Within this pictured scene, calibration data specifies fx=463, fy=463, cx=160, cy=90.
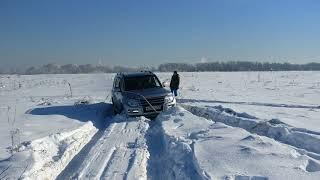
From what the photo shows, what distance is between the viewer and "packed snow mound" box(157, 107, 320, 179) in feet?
24.9

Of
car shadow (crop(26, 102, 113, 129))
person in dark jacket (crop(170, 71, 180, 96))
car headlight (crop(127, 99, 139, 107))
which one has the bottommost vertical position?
car shadow (crop(26, 102, 113, 129))

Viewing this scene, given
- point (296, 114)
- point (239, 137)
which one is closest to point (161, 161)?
point (239, 137)

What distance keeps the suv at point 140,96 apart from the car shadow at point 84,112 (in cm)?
91

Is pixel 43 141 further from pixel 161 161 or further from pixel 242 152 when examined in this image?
pixel 242 152

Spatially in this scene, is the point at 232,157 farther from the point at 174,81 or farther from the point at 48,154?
the point at 174,81

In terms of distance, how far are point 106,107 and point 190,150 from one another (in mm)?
13124

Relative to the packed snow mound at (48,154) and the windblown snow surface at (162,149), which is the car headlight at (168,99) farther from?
the packed snow mound at (48,154)

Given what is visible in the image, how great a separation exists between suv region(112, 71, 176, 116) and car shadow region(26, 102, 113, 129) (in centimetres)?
91

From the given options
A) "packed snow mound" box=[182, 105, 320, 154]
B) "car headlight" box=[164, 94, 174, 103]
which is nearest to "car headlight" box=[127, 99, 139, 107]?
"car headlight" box=[164, 94, 174, 103]

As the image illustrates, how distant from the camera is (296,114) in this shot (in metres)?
17.9

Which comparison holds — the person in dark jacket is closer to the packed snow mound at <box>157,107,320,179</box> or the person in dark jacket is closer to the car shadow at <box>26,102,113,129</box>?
the car shadow at <box>26,102,113,129</box>

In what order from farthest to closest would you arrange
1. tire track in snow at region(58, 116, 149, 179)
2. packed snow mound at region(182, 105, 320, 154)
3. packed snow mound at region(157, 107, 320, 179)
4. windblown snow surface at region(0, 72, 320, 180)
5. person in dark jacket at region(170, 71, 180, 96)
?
1. person in dark jacket at region(170, 71, 180, 96)
2. packed snow mound at region(182, 105, 320, 154)
3. tire track in snow at region(58, 116, 149, 179)
4. windblown snow surface at region(0, 72, 320, 180)
5. packed snow mound at region(157, 107, 320, 179)

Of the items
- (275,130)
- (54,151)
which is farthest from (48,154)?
(275,130)

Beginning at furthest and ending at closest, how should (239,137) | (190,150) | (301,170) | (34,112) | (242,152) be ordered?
(34,112) < (239,137) < (190,150) < (242,152) < (301,170)
